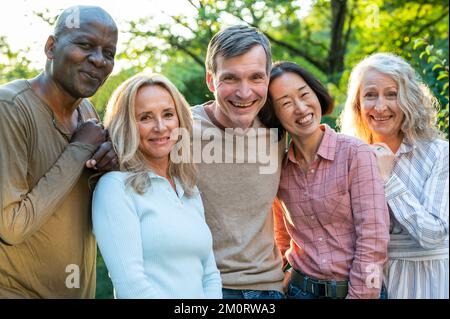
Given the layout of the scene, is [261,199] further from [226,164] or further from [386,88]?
[386,88]

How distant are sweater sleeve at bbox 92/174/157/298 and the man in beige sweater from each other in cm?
66

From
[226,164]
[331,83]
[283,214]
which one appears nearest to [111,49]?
[226,164]

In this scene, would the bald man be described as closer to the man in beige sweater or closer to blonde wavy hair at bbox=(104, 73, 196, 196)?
blonde wavy hair at bbox=(104, 73, 196, 196)

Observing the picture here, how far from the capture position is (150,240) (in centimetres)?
275

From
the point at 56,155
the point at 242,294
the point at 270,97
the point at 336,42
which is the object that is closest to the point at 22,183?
the point at 56,155

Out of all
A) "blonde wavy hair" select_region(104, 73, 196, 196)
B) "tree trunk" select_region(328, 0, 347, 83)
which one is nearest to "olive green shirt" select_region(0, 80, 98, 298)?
"blonde wavy hair" select_region(104, 73, 196, 196)

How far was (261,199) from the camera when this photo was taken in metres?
3.38

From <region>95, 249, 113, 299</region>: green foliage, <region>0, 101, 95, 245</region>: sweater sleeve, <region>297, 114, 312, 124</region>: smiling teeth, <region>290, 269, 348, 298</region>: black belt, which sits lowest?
<region>95, 249, 113, 299</region>: green foliage

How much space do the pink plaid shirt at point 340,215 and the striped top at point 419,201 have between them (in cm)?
12

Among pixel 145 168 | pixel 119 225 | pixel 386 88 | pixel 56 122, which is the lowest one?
pixel 119 225

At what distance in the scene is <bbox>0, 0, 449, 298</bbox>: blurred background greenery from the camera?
645 cm

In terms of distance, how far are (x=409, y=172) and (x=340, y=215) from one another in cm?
49

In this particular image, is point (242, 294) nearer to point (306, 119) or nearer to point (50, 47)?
point (306, 119)
